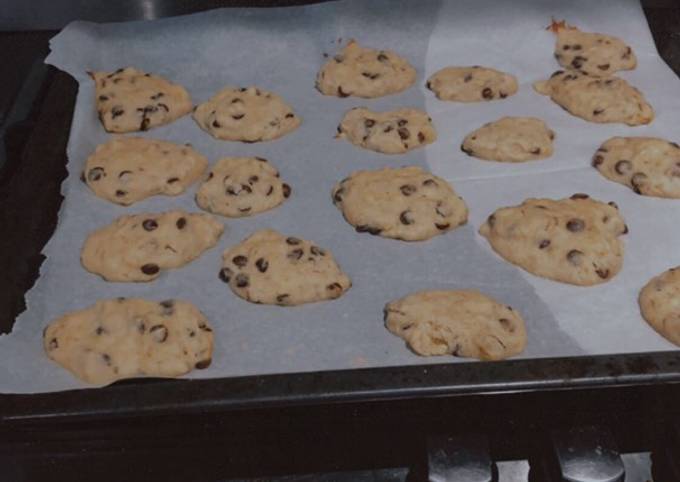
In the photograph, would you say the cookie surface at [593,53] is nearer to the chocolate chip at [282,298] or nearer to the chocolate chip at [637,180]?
the chocolate chip at [637,180]

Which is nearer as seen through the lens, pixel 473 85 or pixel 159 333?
pixel 159 333

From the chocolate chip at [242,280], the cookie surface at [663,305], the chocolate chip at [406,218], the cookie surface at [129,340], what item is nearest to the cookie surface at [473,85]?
the chocolate chip at [406,218]

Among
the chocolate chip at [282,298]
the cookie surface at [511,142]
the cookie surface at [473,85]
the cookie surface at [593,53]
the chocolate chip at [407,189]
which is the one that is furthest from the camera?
the cookie surface at [593,53]

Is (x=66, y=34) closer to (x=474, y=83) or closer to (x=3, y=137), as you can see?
(x=3, y=137)

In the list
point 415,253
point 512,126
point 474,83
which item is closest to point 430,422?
point 415,253

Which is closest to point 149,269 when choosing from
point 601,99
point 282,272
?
point 282,272

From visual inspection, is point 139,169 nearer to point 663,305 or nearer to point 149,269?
point 149,269
